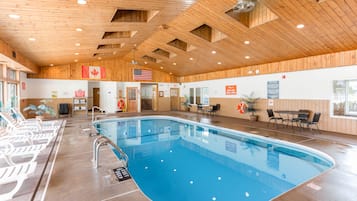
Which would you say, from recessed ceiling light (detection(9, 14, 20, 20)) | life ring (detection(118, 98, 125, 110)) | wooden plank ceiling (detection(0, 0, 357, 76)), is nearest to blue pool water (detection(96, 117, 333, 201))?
wooden plank ceiling (detection(0, 0, 357, 76))

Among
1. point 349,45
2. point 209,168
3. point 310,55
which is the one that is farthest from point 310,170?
point 310,55

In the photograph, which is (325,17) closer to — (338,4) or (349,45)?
(338,4)

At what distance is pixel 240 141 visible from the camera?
20.9ft

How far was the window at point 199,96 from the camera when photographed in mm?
13000

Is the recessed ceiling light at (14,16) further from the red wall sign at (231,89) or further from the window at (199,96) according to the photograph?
the window at (199,96)

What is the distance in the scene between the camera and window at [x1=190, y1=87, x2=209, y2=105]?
13.0m

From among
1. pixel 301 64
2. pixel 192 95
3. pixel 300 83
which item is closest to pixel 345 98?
pixel 300 83

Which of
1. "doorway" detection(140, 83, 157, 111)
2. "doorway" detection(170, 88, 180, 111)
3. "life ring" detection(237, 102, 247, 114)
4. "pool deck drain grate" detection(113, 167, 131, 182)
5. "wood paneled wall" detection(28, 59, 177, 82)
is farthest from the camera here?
"doorway" detection(140, 83, 157, 111)

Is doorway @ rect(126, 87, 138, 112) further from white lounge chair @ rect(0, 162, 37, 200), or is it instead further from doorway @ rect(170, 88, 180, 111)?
white lounge chair @ rect(0, 162, 37, 200)

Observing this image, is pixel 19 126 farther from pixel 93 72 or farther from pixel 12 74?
pixel 93 72

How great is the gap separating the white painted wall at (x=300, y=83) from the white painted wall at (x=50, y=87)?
382 inches

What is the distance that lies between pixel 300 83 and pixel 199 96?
7077 millimetres

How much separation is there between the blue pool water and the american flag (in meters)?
6.88

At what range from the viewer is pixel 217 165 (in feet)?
15.0
